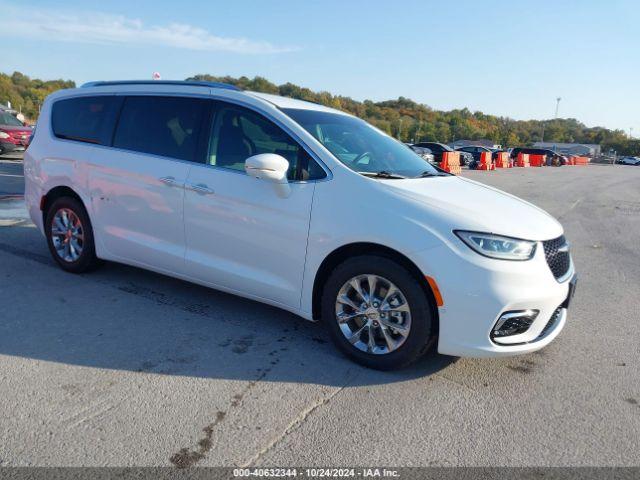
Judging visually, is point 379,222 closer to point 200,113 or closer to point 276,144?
point 276,144

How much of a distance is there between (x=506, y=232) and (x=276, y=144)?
178 cm

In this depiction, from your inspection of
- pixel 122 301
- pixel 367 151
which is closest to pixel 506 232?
pixel 367 151

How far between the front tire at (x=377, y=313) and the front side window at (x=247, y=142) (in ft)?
2.61

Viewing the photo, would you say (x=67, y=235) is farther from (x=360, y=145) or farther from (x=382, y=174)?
(x=382, y=174)

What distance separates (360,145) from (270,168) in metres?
0.97

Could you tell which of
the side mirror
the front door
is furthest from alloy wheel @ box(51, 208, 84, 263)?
the side mirror

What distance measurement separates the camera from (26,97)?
67.3 m

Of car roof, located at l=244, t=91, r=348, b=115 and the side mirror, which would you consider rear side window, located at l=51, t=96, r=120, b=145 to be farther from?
the side mirror

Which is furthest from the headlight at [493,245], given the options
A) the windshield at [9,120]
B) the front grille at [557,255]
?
the windshield at [9,120]

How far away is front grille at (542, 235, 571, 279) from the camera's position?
134 inches

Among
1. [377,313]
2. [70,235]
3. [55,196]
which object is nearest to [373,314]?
[377,313]

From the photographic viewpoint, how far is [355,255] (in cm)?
356

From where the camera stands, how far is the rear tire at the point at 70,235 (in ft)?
16.6

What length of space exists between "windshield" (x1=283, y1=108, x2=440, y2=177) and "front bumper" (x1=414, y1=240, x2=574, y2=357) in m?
1.01
